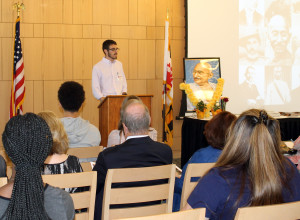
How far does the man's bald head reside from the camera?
3.07m

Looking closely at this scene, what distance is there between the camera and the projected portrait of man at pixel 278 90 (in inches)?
325

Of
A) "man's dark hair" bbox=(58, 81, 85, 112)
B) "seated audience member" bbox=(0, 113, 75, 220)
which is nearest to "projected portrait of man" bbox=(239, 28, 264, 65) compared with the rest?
"man's dark hair" bbox=(58, 81, 85, 112)

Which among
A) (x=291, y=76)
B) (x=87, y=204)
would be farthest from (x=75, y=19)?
(x=87, y=204)

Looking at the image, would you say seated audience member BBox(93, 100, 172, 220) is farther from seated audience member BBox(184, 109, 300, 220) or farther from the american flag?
the american flag

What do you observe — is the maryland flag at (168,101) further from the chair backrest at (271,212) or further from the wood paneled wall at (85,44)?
the chair backrest at (271,212)

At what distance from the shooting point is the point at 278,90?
8.30 meters

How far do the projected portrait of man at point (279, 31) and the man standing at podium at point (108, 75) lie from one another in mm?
3117

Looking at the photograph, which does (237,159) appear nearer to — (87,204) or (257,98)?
(87,204)

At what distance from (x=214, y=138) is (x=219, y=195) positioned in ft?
4.08

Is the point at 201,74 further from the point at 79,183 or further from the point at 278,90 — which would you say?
the point at 79,183

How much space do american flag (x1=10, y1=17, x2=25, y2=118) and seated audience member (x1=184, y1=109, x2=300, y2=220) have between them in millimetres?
5784

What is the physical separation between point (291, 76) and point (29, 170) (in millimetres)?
7582

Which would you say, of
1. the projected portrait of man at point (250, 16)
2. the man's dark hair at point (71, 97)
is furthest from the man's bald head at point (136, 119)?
the projected portrait of man at point (250, 16)

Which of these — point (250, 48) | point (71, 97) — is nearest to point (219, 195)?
point (71, 97)
